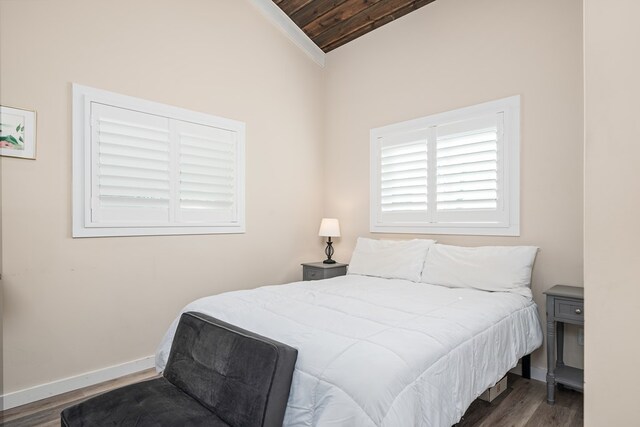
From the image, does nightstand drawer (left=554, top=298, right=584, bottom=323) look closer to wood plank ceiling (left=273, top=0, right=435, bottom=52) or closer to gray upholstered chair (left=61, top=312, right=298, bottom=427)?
gray upholstered chair (left=61, top=312, right=298, bottom=427)

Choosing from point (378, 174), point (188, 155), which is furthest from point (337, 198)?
point (188, 155)

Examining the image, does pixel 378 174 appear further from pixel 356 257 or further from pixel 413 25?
pixel 413 25

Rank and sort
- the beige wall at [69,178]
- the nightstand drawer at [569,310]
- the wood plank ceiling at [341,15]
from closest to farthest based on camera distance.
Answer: the nightstand drawer at [569,310] → the beige wall at [69,178] → the wood plank ceiling at [341,15]

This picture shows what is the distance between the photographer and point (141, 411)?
1.49 meters


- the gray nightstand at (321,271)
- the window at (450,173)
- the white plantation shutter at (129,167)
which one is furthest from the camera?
the gray nightstand at (321,271)

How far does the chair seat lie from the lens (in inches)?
56.2

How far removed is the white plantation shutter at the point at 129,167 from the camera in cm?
279

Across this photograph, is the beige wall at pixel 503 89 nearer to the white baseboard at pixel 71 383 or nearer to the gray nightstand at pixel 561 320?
the gray nightstand at pixel 561 320

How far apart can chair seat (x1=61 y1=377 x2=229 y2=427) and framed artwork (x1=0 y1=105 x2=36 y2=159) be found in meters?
1.81

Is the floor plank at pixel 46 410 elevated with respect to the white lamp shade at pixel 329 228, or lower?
lower

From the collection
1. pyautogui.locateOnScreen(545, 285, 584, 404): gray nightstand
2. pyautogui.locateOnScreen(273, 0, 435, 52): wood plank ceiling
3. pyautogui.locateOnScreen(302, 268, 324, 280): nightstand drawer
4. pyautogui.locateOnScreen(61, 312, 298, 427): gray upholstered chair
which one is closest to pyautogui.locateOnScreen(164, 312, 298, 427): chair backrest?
pyautogui.locateOnScreen(61, 312, 298, 427): gray upholstered chair

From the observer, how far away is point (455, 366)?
66.2 inches

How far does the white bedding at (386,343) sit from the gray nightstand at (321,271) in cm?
108

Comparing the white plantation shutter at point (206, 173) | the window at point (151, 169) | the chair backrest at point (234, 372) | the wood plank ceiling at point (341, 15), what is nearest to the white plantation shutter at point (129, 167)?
the window at point (151, 169)
